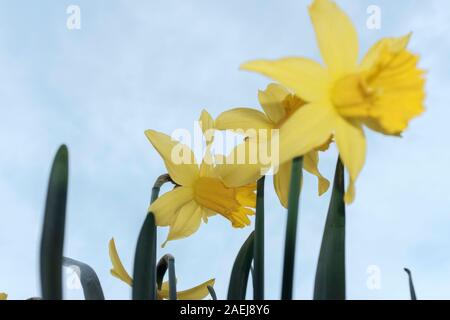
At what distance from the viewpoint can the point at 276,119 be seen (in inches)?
54.5

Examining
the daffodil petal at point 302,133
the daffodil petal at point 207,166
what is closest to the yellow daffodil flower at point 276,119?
the daffodil petal at point 207,166

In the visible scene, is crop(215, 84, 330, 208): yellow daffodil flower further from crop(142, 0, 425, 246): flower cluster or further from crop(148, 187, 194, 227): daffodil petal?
crop(148, 187, 194, 227): daffodil petal

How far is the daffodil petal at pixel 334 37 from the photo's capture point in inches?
43.5

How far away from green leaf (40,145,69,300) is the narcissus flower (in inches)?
14.9

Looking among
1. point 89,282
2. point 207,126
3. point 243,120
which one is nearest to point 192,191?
point 207,126

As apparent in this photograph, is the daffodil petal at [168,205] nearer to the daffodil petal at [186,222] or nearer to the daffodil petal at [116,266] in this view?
the daffodil petal at [186,222]

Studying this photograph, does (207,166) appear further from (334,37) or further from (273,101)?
(334,37)

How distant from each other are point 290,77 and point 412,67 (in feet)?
0.75

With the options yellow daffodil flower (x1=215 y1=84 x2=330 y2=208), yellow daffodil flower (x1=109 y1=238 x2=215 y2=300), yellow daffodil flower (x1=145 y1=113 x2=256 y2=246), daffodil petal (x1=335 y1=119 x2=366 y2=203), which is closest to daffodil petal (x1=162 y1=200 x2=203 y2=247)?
yellow daffodil flower (x1=145 y1=113 x2=256 y2=246)

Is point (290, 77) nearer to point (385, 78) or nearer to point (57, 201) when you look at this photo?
point (385, 78)

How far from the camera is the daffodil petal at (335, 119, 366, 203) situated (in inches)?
41.3
